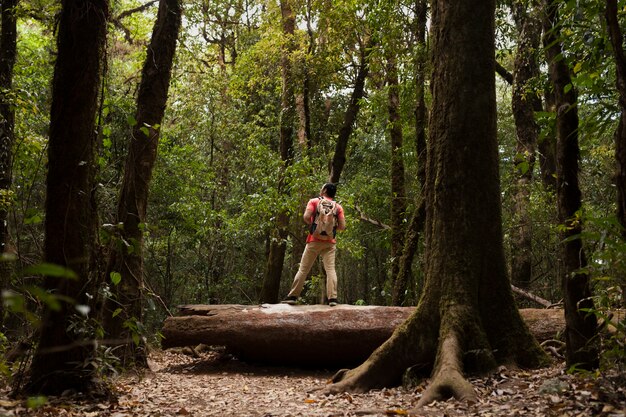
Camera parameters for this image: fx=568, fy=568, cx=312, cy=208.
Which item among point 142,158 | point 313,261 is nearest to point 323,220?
point 313,261

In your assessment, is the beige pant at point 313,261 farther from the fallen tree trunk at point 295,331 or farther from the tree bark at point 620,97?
the tree bark at point 620,97

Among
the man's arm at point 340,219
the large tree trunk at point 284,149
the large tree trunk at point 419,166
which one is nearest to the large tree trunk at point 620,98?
the man's arm at point 340,219

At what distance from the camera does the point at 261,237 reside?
2661cm

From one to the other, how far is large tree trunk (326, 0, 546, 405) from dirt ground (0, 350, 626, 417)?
0.34 metres

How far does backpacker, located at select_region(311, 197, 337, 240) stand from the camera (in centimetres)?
1085

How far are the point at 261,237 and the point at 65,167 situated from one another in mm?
20912

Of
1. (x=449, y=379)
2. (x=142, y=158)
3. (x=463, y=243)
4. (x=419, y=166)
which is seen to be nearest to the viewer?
(x=449, y=379)

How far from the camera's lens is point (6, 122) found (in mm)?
9922

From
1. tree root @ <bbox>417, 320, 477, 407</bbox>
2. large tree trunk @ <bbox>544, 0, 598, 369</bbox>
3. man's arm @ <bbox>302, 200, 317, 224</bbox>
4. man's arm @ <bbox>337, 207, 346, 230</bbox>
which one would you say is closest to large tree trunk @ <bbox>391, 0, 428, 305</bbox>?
man's arm @ <bbox>337, 207, 346, 230</bbox>

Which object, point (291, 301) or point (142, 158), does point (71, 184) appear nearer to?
point (142, 158)

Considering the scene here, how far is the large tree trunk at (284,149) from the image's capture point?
17.8 meters

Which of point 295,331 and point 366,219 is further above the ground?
point 366,219

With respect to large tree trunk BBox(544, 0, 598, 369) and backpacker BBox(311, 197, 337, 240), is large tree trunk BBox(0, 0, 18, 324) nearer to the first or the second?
backpacker BBox(311, 197, 337, 240)

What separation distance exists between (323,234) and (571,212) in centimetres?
621
